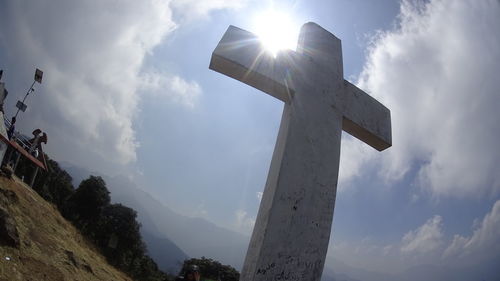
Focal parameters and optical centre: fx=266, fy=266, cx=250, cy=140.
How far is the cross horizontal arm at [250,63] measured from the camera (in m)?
2.27

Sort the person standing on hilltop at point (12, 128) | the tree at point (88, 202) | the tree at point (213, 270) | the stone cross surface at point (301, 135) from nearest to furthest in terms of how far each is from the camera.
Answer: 1. the stone cross surface at point (301, 135)
2. the person standing on hilltop at point (12, 128)
3. the tree at point (213, 270)
4. the tree at point (88, 202)

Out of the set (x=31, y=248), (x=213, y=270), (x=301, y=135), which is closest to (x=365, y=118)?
(x=301, y=135)

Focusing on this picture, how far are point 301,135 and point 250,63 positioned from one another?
0.76 metres

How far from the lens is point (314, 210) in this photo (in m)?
2.01

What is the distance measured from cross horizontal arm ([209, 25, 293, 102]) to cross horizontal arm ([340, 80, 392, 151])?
2.40ft

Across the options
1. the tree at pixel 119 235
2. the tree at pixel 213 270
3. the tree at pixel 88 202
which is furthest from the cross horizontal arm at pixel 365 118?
the tree at pixel 88 202

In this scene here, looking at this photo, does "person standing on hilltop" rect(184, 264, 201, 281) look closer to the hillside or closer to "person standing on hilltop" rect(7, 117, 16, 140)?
the hillside

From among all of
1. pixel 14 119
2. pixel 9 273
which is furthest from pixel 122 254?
pixel 9 273

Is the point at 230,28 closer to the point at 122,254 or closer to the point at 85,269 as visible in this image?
the point at 85,269

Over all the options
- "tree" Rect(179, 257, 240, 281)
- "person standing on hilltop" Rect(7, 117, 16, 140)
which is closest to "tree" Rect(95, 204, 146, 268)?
"tree" Rect(179, 257, 240, 281)

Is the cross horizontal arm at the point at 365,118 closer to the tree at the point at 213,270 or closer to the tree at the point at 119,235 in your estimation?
the tree at the point at 213,270

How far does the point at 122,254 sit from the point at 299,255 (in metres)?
41.8

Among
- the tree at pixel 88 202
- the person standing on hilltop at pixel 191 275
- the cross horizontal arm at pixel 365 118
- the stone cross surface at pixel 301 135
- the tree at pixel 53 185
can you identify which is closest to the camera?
the stone cross surface at pixel 301 135

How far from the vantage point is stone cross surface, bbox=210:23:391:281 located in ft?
5.96
